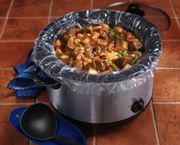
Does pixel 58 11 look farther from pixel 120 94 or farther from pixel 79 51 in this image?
pixel 120 94

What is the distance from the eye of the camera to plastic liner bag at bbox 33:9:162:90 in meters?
0.58

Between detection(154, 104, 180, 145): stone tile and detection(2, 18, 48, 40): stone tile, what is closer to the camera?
detection(154, 104, 180, 145): stone tile

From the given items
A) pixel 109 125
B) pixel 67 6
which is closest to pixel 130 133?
pixel 109 125

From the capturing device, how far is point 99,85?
1.88 ft

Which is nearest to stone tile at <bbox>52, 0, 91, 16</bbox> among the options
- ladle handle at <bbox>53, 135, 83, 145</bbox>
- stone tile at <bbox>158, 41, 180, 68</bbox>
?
stone tile at <bbox>158, 41, 180, 68</bbox>

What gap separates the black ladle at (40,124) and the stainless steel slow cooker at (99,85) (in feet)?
0.13

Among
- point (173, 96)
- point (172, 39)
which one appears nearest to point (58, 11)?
point (172, 39)

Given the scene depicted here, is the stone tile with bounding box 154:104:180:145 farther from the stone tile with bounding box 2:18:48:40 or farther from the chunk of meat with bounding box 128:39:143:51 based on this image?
the stone tile with bounding box 2:18:48:40

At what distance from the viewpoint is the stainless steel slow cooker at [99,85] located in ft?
1.90

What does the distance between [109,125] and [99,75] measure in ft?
0.43

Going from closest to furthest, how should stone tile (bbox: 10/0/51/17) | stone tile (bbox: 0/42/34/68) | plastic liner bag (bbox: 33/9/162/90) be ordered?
plastic liner bag (bbox: 33/9/162/90) < stone tile (bbox: 0/42/34/68) < stone tile (bbox: 10/0/51/17)

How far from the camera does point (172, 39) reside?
93 centimetres

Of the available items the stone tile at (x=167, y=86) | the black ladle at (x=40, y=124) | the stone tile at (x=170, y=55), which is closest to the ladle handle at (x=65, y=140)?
the black ladle at (x=40, y=124)

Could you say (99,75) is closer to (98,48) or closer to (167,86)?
(98,48)
